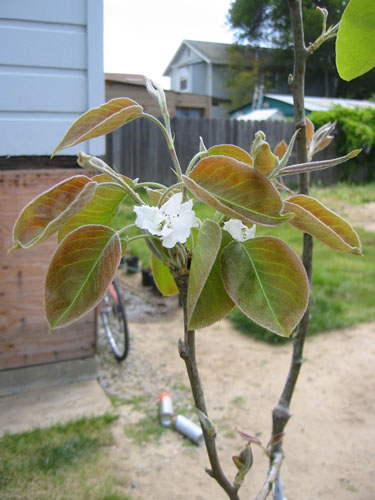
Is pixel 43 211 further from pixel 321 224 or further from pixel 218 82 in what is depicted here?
pixel 218 82

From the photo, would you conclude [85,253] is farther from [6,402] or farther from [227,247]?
[6,402]

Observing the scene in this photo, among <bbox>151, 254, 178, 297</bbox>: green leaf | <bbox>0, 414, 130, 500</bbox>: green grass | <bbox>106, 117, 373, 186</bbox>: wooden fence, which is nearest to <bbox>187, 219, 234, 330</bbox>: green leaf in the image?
<bbox>151, 254, 178, 297</bbox>: green leaf

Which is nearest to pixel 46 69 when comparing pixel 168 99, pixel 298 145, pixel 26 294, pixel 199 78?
pixel 26 294

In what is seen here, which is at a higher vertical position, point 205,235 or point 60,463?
point 205,235

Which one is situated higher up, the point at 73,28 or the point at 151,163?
the point at 73,28

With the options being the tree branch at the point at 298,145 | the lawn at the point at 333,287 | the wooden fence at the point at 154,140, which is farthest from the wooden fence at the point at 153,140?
the tree branch at the point at 298,145

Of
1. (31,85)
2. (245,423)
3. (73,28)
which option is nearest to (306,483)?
(245,423)

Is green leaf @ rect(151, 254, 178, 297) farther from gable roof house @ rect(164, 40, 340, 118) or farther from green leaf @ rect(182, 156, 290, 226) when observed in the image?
gable roof house @ rect(164, 40, 340, 118)
